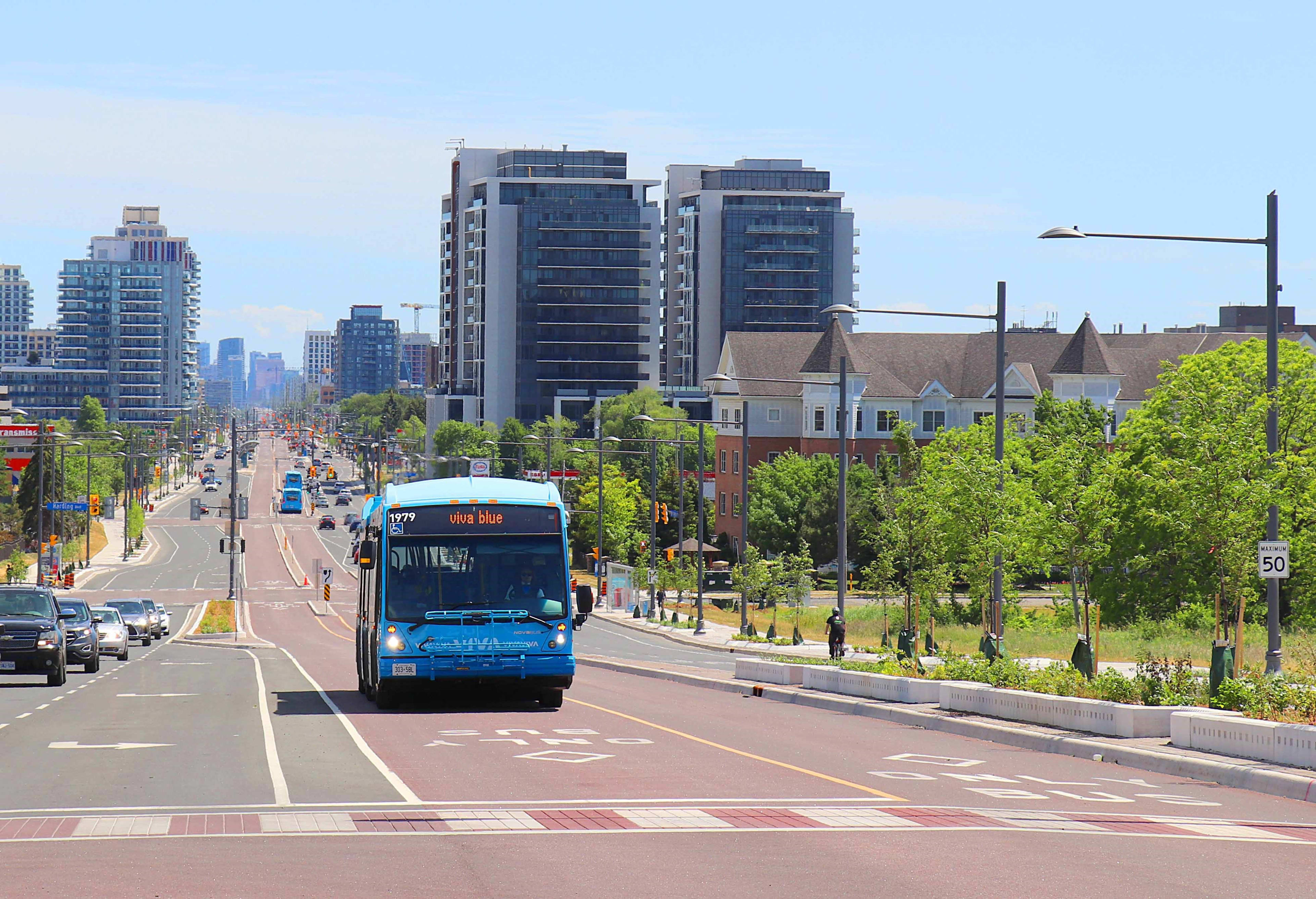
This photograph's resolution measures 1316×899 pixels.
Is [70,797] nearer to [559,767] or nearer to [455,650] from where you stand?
[559,767]

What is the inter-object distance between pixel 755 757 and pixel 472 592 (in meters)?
6.53

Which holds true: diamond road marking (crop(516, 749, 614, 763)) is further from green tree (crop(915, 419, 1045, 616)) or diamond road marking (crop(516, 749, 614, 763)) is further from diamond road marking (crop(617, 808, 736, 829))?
green tree (crop(915, 419, 1045, 616))

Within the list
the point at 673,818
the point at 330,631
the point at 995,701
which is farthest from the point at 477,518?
the point at 330,631

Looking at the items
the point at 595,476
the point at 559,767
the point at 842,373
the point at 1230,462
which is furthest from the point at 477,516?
the point at 595,476

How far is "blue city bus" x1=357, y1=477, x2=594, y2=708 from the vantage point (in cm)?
2217

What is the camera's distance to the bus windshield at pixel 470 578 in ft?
73.3

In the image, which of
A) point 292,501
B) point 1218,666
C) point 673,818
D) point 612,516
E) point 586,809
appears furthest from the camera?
point 292,501

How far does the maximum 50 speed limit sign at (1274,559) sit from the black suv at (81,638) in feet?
80.7

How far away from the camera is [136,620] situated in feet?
190

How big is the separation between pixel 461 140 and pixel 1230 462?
17767 centimetres

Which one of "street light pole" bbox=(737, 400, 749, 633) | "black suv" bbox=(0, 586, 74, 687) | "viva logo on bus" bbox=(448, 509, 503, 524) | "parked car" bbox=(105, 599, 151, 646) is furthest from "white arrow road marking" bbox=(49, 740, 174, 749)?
"parked car" bbox=(105, 599, 151, 646)

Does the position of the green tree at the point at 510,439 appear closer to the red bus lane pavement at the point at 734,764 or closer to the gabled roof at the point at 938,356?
the gabled roof at the point at 938,356

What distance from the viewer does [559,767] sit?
15961mm

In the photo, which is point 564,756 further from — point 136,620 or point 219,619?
point 219,619
